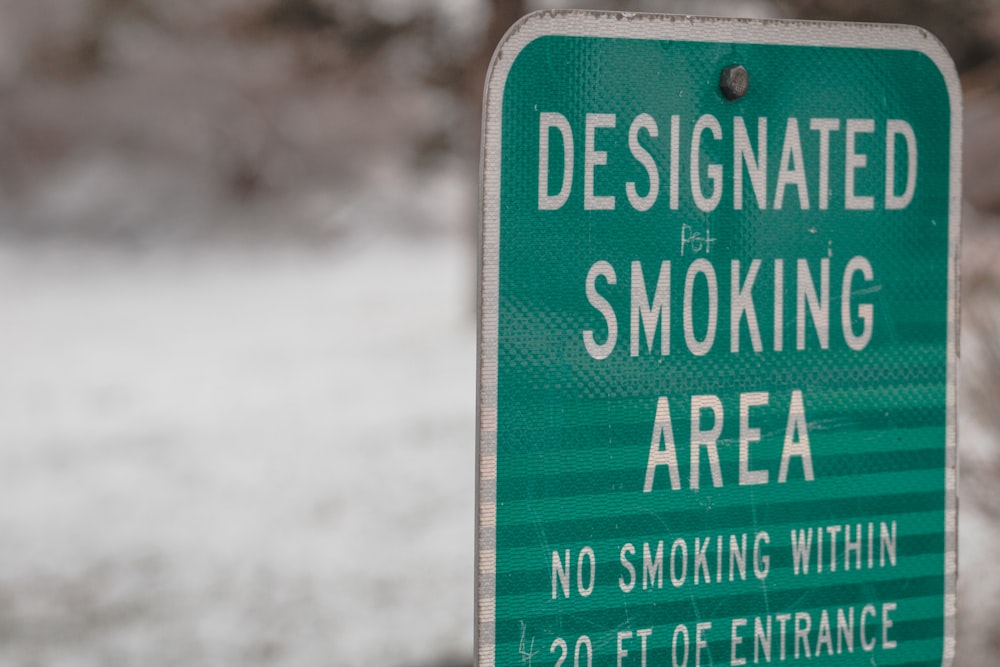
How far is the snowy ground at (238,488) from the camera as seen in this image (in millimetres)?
4828

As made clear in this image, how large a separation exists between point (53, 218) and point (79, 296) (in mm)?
5625

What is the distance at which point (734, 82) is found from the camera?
1.42 meters

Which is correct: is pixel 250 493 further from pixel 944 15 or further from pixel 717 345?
pixel 944 15

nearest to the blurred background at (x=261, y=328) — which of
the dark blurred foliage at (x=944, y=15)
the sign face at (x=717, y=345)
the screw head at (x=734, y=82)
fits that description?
the dark blurred foliage at (x=944, y=15)

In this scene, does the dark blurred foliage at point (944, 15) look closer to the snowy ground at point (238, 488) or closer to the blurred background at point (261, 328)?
the blurred background at point (261, 328)

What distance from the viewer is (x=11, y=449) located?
831cm

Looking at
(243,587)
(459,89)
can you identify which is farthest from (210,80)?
(243,587)

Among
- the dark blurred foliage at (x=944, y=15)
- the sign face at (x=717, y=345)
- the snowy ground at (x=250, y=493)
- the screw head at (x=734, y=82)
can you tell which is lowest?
the snowy ground at (x=250, y=493)

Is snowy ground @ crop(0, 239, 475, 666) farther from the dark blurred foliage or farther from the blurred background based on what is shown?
the dark blurred foliage

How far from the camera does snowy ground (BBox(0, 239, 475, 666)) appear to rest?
190 inches

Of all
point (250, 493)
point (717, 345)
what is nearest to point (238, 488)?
point (250, 493)

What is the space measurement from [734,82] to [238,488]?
6.20 meters

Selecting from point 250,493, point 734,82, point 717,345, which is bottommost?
point 250,493

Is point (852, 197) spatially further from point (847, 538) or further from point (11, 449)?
point (11, 449)
